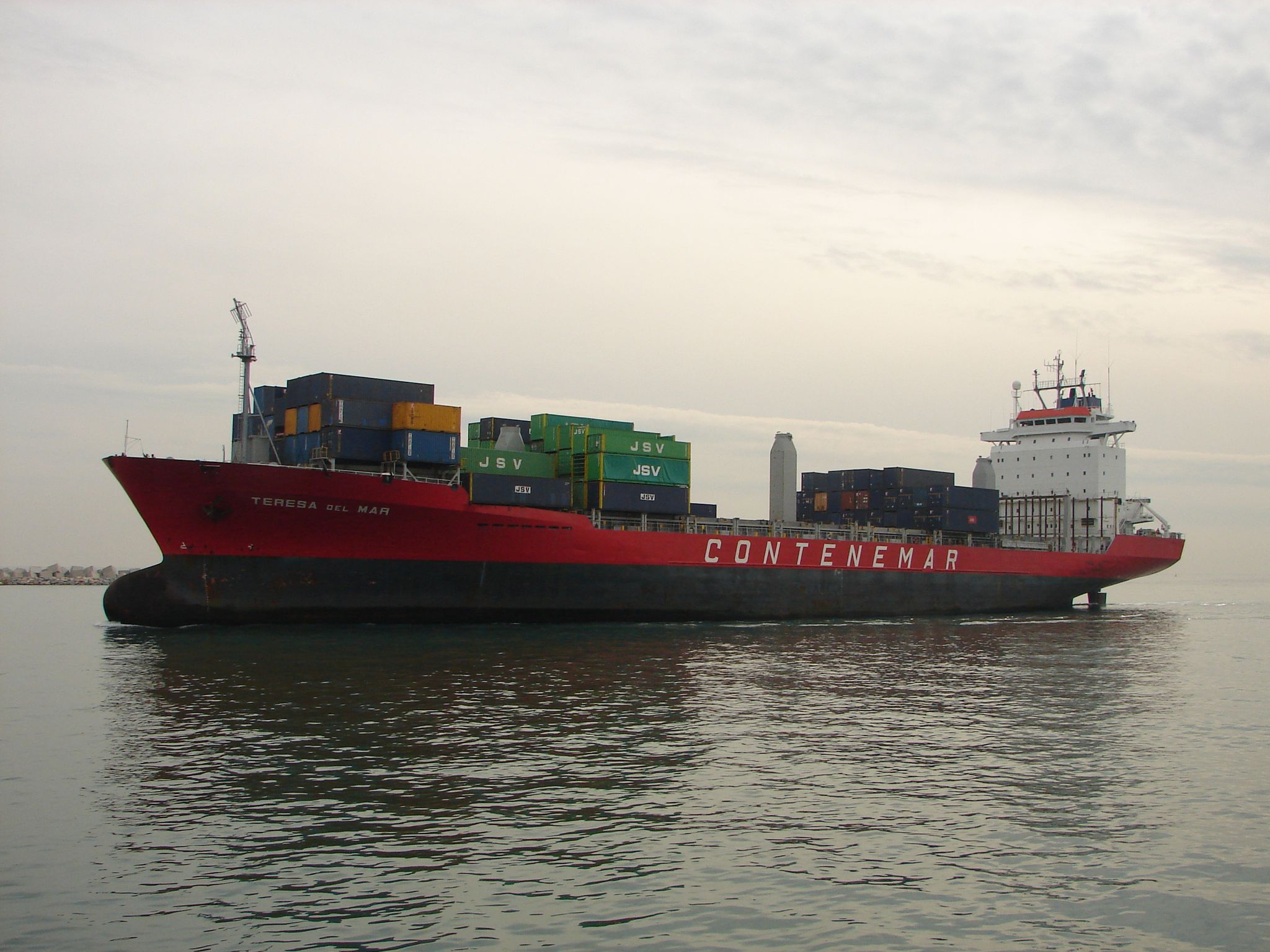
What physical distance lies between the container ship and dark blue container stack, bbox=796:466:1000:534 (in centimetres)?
13

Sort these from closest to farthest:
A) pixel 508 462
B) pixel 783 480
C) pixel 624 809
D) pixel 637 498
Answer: pixel 624 809, pixel 508 462, pixel 637 498, pixel 783 480

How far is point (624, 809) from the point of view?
12.3 meters

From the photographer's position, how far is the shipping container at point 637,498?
127 feet

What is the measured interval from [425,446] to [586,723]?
720 inches

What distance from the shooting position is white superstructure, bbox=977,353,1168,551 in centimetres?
6172

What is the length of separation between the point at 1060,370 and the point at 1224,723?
→ 51518 mm

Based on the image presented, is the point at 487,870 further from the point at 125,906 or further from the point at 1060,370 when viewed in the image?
the point at 1060,370

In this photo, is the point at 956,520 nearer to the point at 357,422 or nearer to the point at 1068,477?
the point at 1068,477

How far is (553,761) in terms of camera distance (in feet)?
48.3

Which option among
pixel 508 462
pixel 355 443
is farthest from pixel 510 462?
pixel 355 443

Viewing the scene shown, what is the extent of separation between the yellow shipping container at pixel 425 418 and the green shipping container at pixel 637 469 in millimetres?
5983

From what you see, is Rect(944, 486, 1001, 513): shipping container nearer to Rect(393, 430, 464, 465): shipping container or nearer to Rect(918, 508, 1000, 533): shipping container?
Rect(918, 508, 1000, 533): shipping container

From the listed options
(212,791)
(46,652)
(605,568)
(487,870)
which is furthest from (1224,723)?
(46,652)

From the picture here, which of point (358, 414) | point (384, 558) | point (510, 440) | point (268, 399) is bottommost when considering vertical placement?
point (384, 558)
